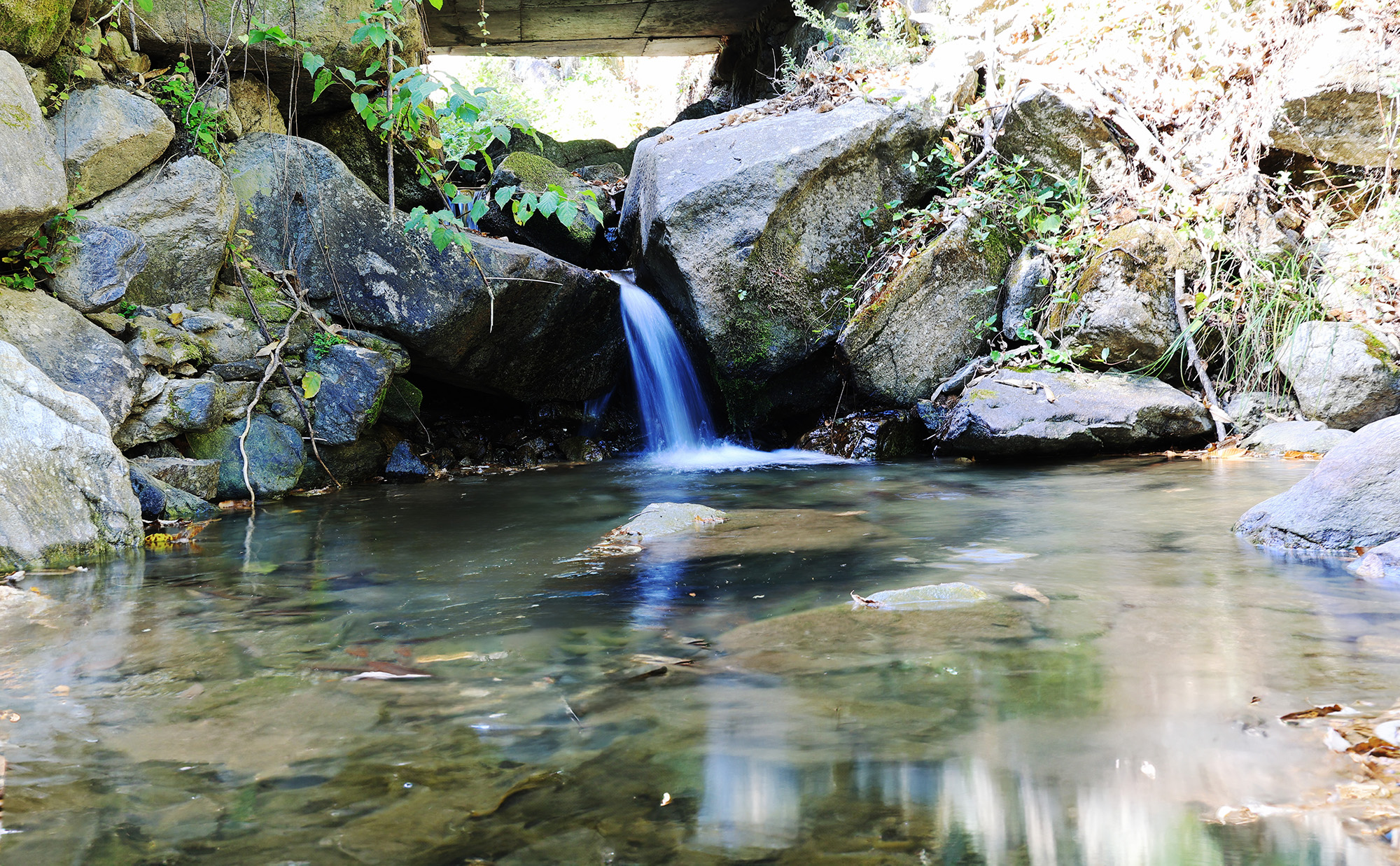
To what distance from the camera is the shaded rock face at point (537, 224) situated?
918 centimetres

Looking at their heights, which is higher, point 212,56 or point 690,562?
point 212,56

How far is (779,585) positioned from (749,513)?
1659 millimetres

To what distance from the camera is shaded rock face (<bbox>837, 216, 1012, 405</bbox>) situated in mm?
7680

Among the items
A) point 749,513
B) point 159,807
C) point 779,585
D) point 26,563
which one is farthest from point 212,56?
point 159,807

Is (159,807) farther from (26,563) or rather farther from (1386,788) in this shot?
(26,563)

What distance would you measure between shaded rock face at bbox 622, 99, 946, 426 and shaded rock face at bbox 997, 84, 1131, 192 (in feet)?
2.32

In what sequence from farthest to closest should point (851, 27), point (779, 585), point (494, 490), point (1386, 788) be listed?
point (851, 27) < point (494, 490) < point (779, 585) < point (1386, 788)

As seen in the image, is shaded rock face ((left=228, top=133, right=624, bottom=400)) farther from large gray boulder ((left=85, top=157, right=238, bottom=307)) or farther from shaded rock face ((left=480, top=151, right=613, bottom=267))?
shaded rock face ((left=480, top=151, right=613, bottom=267))

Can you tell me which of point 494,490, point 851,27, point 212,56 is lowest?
point 494,490

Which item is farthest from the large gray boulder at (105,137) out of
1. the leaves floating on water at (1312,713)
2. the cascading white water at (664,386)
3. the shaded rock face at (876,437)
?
the leaves floating on water at (1312,713)

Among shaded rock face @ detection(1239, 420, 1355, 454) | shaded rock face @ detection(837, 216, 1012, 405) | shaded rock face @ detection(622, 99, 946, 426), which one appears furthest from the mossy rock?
shaded rock face @ detection(1239, 420, 1355, 454)

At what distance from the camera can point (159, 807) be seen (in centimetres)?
177

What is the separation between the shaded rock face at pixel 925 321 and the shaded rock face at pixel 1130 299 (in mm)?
731

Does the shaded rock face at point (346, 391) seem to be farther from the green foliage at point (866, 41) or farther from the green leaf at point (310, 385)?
the green foliage at point (866, 41)
